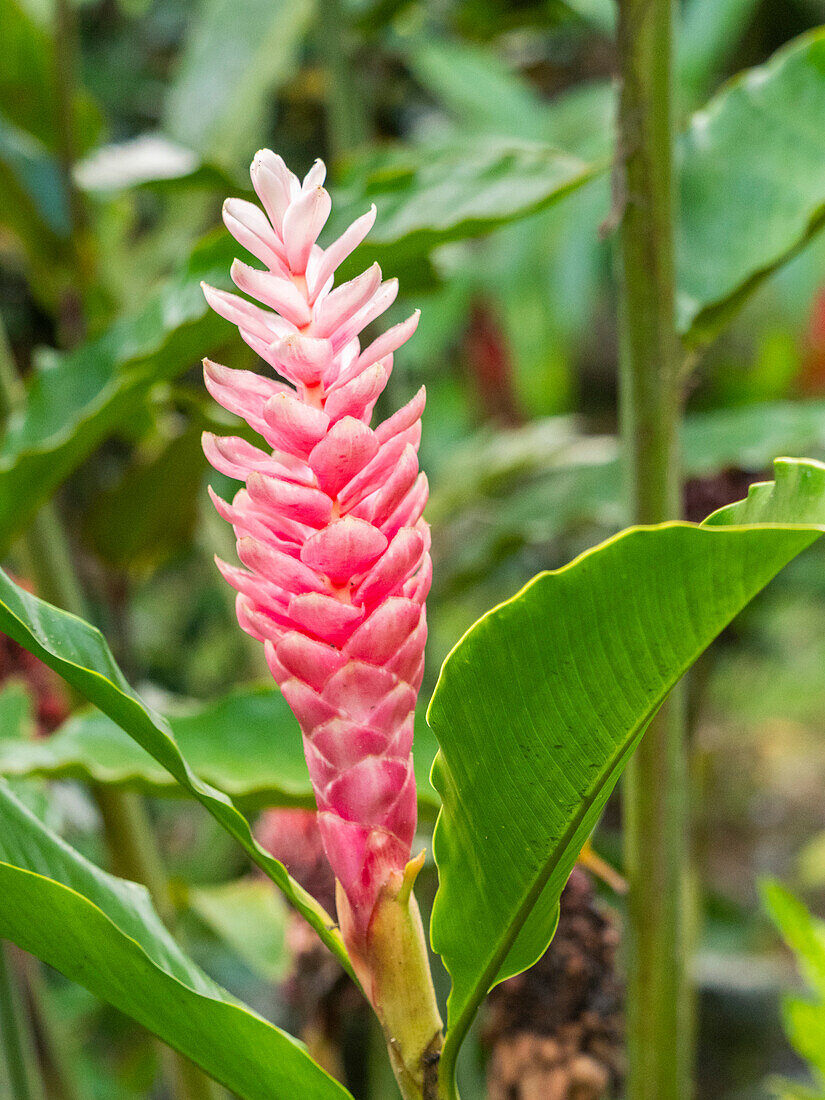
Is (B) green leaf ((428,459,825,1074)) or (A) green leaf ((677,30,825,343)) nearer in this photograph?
(B) green leaf ((428,459,825,1074))

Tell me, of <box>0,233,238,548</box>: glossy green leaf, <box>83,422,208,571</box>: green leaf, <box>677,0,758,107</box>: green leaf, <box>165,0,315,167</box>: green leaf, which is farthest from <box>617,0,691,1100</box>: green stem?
<box>677,0,758,107</box>: green leaf

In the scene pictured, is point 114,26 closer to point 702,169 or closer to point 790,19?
point 790,19

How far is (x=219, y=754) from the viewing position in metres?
0.52

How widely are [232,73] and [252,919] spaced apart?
74cm

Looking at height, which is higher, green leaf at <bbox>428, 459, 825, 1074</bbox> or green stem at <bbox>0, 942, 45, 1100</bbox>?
green leaf at <bbox>428, 459, 825, 1074</bbox>

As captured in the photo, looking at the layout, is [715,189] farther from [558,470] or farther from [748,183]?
[558,470]

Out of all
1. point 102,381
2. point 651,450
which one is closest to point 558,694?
point 651,450

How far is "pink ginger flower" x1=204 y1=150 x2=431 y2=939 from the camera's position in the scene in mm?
267

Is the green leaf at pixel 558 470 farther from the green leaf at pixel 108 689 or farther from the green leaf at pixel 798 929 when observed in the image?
the green leaf at pixel 108 689

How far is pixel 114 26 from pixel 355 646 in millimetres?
1899

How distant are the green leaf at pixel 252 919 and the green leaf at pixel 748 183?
1.75 ft

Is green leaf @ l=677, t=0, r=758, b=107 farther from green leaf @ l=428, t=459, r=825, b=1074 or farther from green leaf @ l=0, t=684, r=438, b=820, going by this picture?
green leaf @ l=428, t=459, r=825, b=1074

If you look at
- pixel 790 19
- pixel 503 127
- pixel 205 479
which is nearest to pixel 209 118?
pixel 205 479

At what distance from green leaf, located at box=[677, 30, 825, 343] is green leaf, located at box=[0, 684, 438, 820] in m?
0.26
